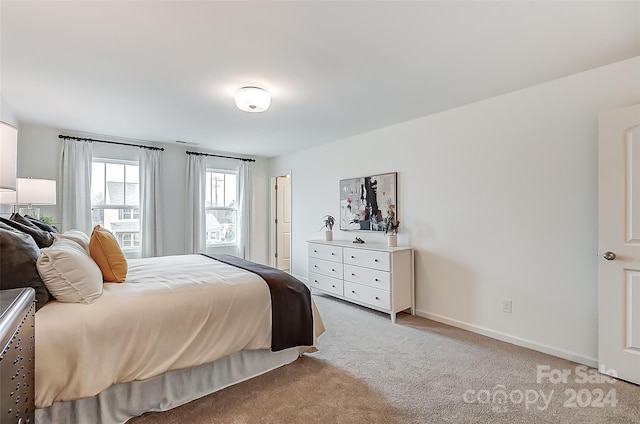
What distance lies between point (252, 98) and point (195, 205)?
3108 mm

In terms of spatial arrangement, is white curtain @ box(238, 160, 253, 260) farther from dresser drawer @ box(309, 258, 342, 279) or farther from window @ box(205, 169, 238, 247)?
dresser drawer @ box(309, 258, 342, 279)

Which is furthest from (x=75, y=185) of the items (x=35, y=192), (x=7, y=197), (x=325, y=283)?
(x=325, y=283)

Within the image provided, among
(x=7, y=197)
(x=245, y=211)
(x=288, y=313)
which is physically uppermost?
(x=7, y=197)

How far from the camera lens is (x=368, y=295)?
374cm

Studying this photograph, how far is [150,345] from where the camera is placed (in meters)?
1.82

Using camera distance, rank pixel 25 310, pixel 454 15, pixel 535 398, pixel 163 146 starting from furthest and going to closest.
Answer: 1. pixel 163 146
2. pixel 535 398
3. pixel 454 15
4. pixel 25 310

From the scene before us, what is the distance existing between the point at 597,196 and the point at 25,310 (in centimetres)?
350

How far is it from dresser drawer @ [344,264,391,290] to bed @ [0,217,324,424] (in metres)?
1.16

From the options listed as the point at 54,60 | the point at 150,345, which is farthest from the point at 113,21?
the point at 150,345

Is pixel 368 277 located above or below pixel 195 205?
below

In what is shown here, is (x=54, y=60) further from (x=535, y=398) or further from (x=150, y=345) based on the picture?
(x=535, y=398)

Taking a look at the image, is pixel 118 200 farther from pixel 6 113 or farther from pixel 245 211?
pixel 245 211

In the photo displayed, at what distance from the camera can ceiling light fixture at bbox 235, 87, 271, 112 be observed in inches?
107

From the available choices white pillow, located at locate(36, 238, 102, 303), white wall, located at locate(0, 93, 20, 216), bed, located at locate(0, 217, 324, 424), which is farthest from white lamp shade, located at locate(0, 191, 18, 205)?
white pillow, located at locate(36, 238, 102, 303)
